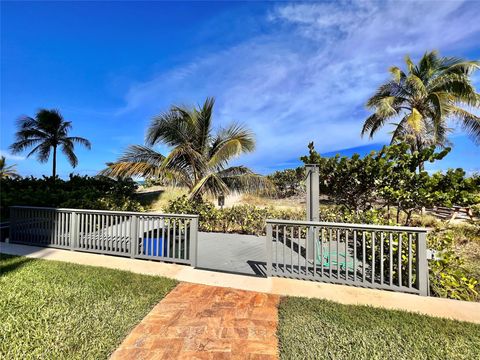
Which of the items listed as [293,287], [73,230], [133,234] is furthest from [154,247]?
[293,287]

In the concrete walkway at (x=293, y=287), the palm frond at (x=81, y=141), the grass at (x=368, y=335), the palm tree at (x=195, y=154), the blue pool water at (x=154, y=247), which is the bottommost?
the concrete walkway at (x=293, y=287)

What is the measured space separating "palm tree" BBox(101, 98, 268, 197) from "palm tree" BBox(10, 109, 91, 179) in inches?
411

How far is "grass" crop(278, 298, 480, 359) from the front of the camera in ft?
6.46

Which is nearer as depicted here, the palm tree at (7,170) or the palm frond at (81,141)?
the palm frond at (81,141)

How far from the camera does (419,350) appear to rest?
78.9 inches

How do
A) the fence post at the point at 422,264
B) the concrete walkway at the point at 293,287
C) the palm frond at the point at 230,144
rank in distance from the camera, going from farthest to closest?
the palm frond at the point at 230,144
the fence post at the point at 422,264
the concrete walkway at the point at 293,287

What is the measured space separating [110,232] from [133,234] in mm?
716

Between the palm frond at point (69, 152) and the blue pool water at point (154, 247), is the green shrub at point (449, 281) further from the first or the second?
the palm frond at point (69, 152)

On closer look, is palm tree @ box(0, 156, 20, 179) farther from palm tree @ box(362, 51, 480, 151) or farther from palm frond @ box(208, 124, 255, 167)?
palm tree @ box(362, 51, 480, 151)

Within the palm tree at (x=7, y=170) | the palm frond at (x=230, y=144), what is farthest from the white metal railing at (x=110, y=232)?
the palm tree at (x=7, y=170)

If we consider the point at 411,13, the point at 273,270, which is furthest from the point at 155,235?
the point at 411,13

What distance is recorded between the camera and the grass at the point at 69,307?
2.02m

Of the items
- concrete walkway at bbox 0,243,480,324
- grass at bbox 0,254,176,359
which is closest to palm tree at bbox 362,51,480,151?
concrete walkway at bbox 0,243,480,324

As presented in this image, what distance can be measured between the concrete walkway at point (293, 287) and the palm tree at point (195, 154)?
2.93 metres
